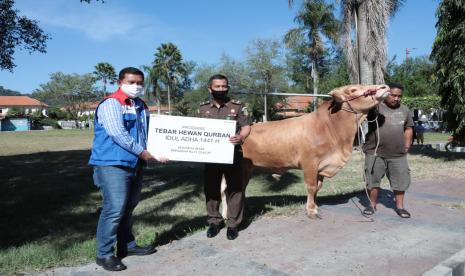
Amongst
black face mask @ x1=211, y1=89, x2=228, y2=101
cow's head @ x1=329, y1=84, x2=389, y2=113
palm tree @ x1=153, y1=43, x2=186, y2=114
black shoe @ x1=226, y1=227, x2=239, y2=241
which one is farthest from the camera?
palm tree @ x1=153, y1=43, x2=186, y2=114

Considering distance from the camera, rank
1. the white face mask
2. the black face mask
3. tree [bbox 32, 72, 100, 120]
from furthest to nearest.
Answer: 1. tree [bbox 32, 72, 100, 120]
2. the black face mask
3. the white face mask

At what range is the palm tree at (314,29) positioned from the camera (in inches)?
1507

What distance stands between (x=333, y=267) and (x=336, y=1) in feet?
43.2

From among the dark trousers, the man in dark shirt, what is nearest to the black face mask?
the dark trousers

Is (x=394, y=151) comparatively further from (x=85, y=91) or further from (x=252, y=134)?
(x=85, y=91)

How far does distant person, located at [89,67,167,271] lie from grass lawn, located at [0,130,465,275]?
0.69 meters

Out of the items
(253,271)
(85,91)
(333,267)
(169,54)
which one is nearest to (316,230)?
(333,267)

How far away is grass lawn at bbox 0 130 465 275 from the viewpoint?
5363 mm

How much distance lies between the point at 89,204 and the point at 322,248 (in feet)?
16.8

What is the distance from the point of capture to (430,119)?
39.3 meters

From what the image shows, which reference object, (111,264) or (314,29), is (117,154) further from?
(314,29)

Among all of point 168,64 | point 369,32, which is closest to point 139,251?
point 369,32

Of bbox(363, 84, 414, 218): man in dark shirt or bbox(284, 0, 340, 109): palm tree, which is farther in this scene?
bbox(284, 0, 340, 109): palm tree

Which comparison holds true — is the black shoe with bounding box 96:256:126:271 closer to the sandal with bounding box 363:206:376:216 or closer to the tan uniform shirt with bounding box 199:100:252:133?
the tan uniform shirt with bounding box 199:100:252:133
